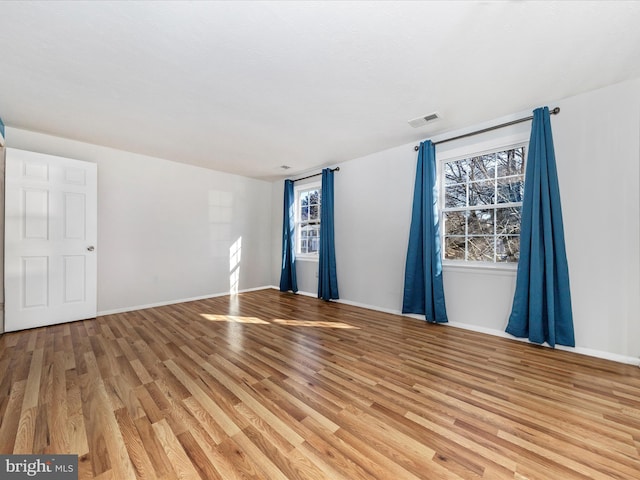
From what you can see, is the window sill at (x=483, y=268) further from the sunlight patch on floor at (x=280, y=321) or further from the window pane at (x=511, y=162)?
the sunlight patch on floor at (x=280, y=321)

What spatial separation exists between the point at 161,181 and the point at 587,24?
5.27 m

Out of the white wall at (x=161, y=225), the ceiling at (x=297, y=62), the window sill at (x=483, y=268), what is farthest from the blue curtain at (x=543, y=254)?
the white wall at (x=161, y=225)

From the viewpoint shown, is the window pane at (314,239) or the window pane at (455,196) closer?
the window pane at (455,196)

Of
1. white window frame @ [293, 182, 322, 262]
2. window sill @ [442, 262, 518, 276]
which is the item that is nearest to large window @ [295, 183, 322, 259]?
white window frame @ [293, 182, 322, 262]

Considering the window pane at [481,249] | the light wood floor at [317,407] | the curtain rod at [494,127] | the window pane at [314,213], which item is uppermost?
the curtain rod at [494,127]

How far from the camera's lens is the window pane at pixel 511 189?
2998mm

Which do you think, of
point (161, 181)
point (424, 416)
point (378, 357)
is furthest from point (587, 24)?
point (161, 181)

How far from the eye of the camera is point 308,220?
5.59 metres

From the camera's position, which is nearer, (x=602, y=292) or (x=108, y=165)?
(x=602, y=292)

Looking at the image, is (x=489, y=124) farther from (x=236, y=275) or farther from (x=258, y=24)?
(x=236, y=275)

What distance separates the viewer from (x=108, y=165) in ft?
13.0

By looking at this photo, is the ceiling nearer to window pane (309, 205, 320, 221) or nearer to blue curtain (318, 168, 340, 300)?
blue curtain (318, 168, 340, 300)

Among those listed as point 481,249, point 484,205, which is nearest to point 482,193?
point 484,205

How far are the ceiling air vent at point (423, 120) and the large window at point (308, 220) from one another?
2.40 metres
